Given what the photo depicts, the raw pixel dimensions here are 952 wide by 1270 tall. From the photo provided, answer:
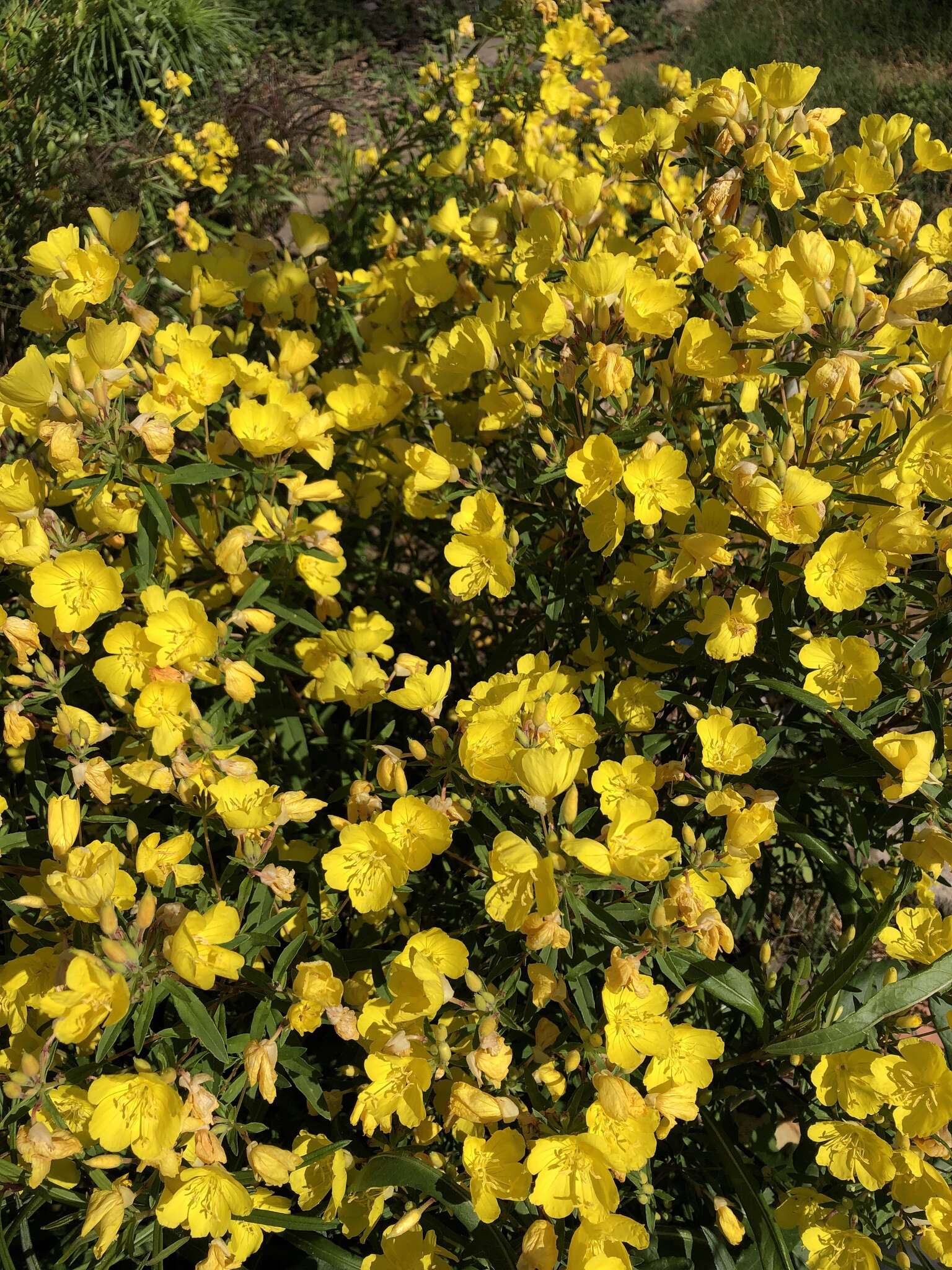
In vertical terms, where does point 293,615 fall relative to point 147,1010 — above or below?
above

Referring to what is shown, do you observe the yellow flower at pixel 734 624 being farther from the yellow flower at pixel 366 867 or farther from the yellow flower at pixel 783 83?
the yellow flower at pixel 783 83

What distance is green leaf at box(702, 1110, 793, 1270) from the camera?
4.78ft

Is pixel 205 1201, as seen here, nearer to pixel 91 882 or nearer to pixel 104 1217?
pixel 104 1217

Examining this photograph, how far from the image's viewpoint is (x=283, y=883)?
159 centimetres

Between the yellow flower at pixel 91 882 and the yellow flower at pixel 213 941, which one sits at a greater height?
the yellow flower at pixel 91 882

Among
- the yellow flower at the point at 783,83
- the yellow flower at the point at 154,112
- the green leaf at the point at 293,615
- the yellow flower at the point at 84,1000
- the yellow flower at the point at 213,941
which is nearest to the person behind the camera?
the yellow flower at the point at 84,1000

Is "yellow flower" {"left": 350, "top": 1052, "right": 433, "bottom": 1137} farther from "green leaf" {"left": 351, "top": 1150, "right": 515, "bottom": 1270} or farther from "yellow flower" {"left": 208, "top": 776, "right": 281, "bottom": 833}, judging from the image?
"yellow flower" {"left": 208, "top": 776, "right": 281, "bottom": 833}

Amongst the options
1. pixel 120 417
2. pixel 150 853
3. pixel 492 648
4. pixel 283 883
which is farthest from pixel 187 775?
pixel 492 648

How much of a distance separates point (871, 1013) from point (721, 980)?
229mm

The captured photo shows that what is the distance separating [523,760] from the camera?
4.37 feet

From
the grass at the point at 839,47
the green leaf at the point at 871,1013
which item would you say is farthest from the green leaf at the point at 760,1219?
the grass at the point at 839,47

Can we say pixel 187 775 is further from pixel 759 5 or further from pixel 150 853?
pixel 759 5

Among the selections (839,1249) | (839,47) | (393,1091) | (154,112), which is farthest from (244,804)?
(839,47)

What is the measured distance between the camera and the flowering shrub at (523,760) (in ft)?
4.59
